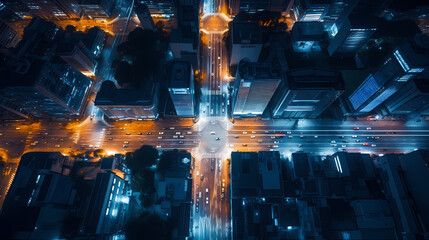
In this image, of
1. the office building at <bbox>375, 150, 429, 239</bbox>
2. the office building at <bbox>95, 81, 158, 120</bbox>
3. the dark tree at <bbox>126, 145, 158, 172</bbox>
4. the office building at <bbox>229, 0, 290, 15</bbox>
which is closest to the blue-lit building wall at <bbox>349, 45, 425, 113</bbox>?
the office building at <bbox>375, 150, 429, 239</bbox>

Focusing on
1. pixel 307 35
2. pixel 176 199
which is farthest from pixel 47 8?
pixel 307 35

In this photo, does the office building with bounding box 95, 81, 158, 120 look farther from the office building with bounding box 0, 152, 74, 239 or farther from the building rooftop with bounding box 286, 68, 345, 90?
the building rooftop with bounding box 286, 68, 345, 90

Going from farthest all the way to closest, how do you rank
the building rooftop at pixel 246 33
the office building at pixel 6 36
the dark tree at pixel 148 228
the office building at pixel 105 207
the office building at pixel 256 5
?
the office building at pixel 256 5 < the office building at pixel 6 36 < the building rooftop at pixel 246 33 < the dark tree at pixel 148 228 < the office building at pixel 105 207

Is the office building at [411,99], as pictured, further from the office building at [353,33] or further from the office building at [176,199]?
the office building at [176,199]

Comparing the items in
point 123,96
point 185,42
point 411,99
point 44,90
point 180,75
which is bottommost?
point 44,90

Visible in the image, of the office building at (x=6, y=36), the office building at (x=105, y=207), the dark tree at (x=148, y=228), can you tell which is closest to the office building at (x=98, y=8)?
the office building at (x=6, y=36)

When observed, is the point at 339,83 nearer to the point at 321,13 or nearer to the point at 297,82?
the point at 297,82

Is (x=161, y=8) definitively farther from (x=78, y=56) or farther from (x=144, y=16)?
(x=78, y=56)
